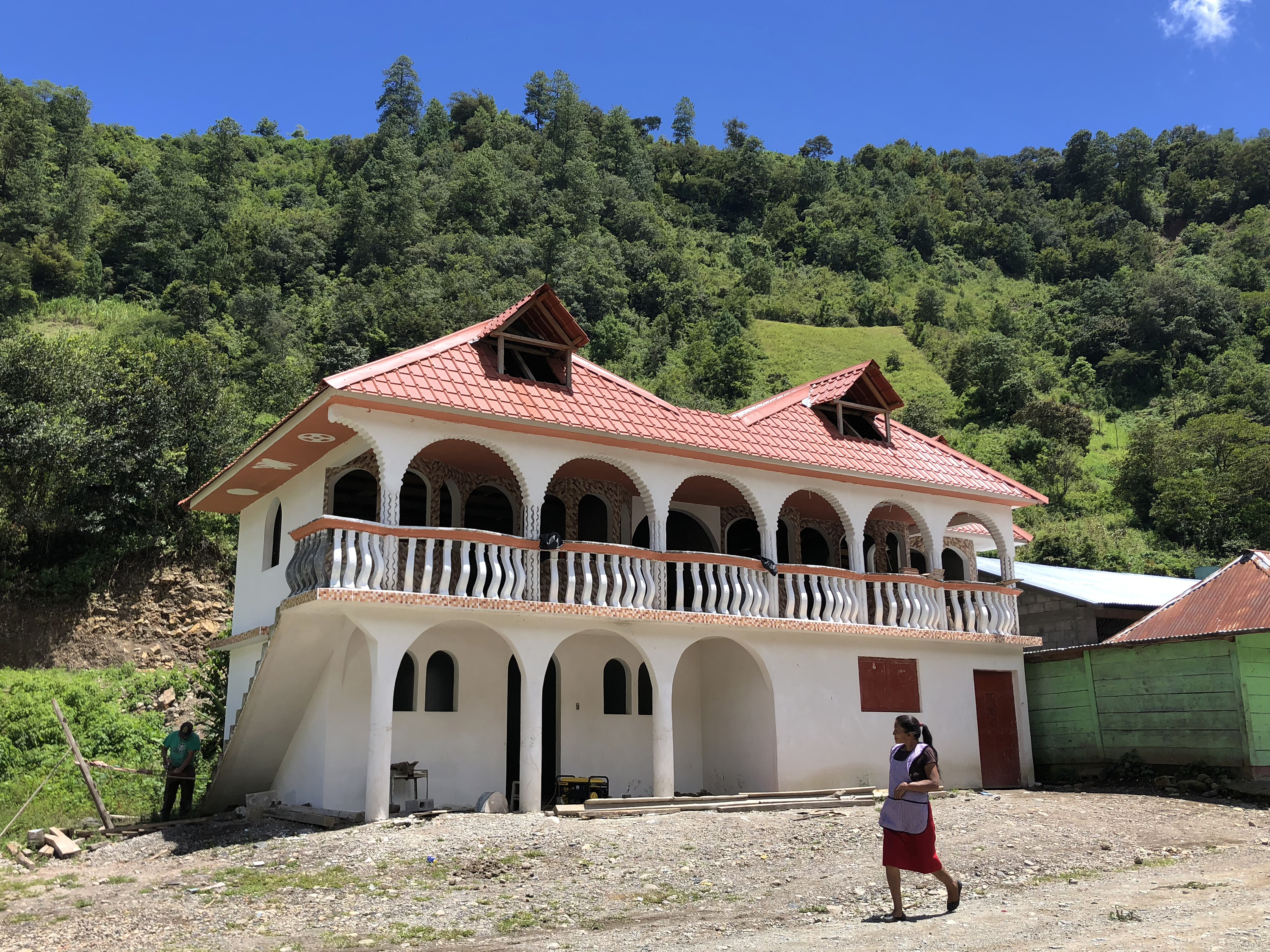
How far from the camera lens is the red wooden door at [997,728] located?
1814 centimetres

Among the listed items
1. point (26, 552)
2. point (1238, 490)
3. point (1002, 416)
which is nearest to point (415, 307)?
point (26, 552)

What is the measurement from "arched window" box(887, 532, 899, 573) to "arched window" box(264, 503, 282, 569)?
11.1 metres

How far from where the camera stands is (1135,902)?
844 cm

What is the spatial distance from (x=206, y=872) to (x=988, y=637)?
507 inches

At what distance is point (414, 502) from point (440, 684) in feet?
9.12

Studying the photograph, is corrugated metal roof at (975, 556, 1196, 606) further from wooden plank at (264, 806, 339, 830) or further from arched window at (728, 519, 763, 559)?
wooden plank at (264, 806, 339, 830)

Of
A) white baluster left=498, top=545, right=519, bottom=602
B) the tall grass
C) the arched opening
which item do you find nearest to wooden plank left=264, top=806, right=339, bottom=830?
the tall grass

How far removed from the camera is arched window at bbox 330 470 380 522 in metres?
15.6

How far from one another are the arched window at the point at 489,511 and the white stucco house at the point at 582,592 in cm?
4

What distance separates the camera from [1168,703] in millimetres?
16641

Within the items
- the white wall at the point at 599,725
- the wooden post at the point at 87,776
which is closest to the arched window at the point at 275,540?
the wooden post at the point at 87,776

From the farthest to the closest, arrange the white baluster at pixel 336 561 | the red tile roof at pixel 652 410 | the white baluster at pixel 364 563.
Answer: the red tile roof at pixel 652 410
the white baluster at pixel 364 563
the white baluster at pixel 336 561

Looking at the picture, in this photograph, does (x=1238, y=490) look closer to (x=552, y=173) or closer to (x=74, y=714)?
(x=74, y=714)

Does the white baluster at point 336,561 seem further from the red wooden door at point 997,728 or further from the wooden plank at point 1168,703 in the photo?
the wooden plank at point 1168,703
